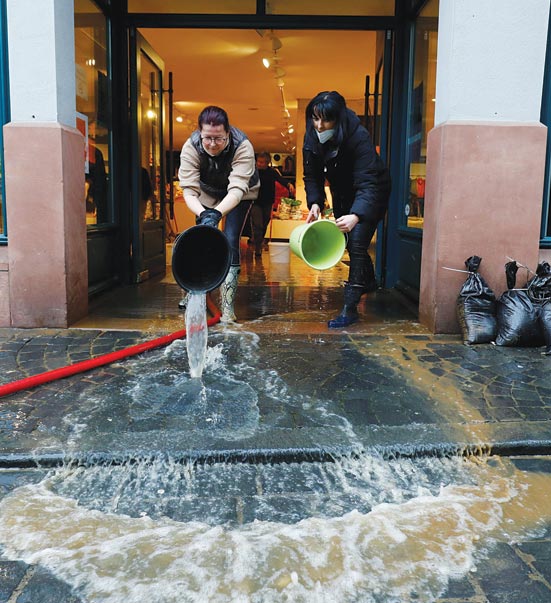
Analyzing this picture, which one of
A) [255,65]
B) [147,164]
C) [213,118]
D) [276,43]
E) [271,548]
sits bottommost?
[271,548]

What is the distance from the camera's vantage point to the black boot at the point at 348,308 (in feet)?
17.2

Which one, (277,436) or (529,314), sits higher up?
(529,314)

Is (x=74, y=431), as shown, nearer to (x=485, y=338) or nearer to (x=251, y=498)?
(x=251, y=498)

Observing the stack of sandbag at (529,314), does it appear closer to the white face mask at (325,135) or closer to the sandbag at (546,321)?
the sandbag at (546,321)

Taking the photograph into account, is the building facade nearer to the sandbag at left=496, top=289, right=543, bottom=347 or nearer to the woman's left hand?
the sandbag at left=496, top=289, right=543, bottom=347

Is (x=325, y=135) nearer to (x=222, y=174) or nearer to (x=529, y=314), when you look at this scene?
(x=222, y=174)

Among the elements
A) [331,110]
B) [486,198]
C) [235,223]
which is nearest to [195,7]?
[235,223]

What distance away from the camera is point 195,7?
7.14 meters

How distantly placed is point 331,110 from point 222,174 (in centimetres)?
111

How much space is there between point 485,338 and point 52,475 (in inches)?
128

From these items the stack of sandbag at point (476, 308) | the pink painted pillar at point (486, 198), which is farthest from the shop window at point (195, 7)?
the stack of sandbag at point (476, 308)

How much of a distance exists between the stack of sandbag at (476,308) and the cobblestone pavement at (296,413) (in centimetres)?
12

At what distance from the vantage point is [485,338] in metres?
4.67

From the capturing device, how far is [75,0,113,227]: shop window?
605 centimetres
